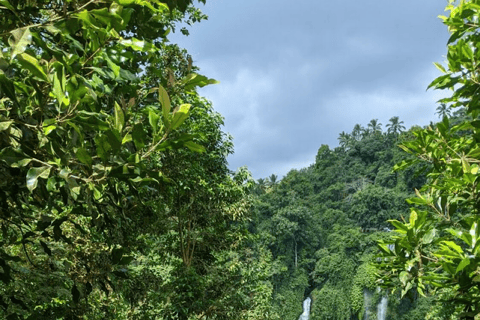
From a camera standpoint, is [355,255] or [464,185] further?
[355,255]

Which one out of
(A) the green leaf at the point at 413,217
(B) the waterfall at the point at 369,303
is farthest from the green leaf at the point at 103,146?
(B) the waterfall at the point at 369,303

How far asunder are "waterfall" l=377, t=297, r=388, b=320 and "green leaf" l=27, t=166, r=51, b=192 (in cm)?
3129

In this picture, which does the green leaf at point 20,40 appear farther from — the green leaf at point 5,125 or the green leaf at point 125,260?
the green leaf at point 125,260

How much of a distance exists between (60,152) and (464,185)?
1.65 m

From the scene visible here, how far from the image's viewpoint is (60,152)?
1360 mm

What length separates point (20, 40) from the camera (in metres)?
1.26

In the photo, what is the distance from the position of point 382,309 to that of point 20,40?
32.0 metres

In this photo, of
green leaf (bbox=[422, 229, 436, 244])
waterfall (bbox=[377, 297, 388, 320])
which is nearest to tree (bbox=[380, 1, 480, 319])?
green leaf (bbox=[422, 229, 436, 244])

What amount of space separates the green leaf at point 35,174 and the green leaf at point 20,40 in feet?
0.98

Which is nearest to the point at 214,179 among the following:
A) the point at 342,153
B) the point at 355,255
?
the point at 355,255

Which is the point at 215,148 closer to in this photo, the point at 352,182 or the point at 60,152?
the point at 60,152

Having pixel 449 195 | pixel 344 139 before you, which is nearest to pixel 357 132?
pixel 344 139

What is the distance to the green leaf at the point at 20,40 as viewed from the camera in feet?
4.08

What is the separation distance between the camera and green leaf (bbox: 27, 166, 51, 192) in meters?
1.23
